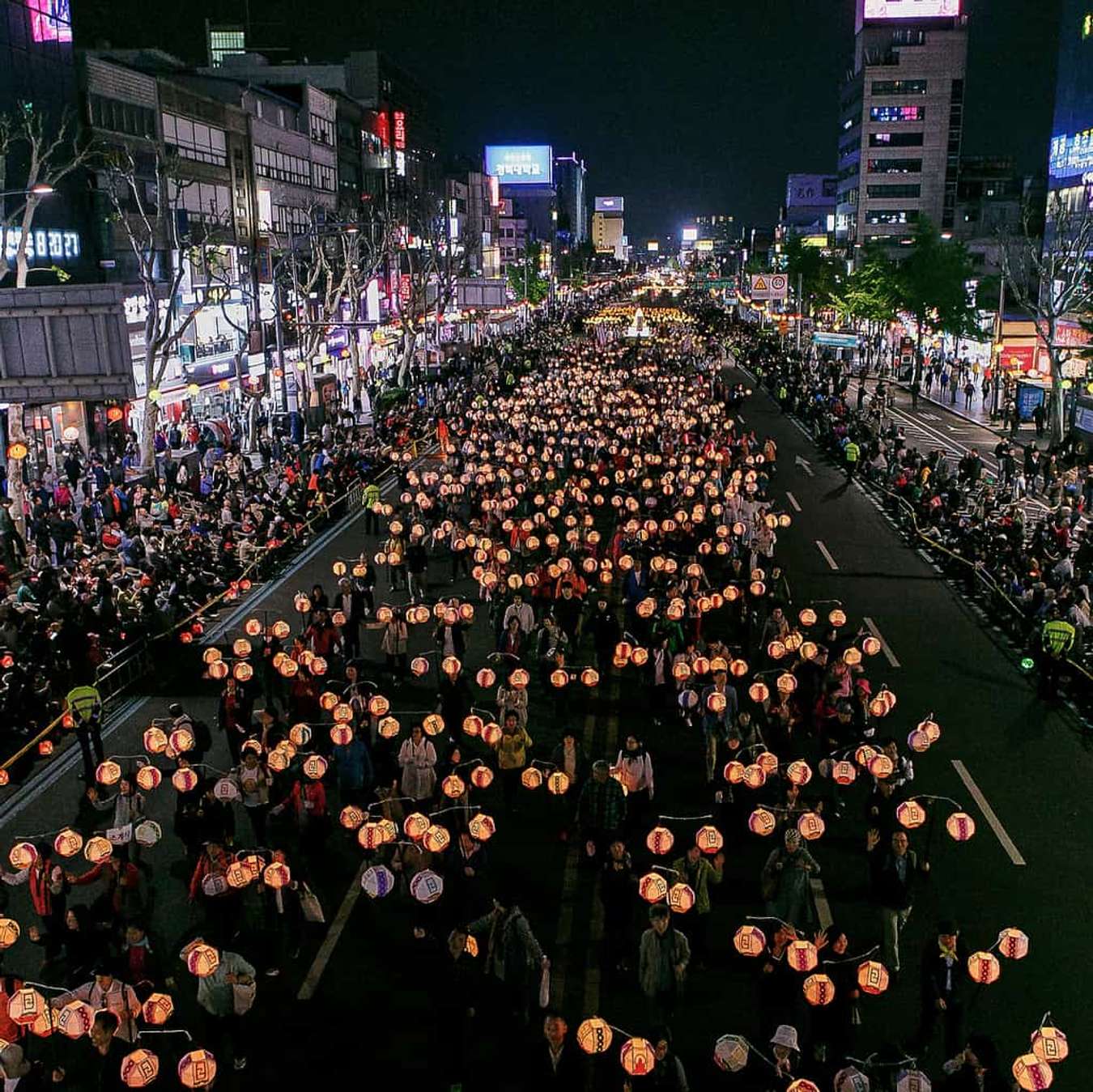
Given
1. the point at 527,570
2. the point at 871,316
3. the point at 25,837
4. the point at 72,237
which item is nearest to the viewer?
the point at 25,837

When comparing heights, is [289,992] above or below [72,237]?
below

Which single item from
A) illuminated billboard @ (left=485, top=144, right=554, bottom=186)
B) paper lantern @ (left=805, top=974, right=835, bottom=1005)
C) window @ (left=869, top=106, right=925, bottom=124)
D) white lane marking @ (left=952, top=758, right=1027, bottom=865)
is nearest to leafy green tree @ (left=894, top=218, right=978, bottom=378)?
white lane marking @ (left=952, top=758, right=1027, bottom=865)

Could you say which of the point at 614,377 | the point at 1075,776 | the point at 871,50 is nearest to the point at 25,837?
the point at 1075,776

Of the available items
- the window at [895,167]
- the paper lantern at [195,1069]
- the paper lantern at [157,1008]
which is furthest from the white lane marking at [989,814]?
the window at [895,167]

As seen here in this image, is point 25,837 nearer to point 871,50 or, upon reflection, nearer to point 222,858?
point 222,858

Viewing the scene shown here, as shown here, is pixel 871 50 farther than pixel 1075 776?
Yes

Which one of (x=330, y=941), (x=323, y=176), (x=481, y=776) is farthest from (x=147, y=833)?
(x=323, y=176)
